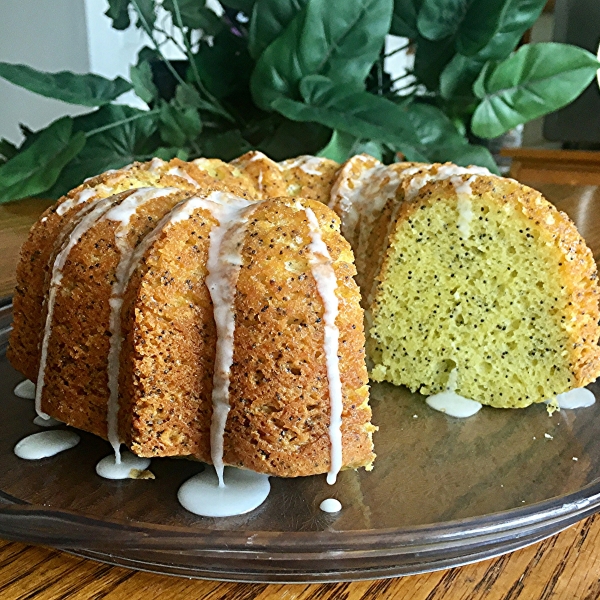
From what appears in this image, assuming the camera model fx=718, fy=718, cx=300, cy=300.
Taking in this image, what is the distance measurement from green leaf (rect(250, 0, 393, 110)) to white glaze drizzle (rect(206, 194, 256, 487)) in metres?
1.10

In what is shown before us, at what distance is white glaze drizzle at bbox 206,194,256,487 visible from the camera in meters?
0.91

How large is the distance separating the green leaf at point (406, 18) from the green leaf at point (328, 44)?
22cm

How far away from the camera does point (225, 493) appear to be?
92 centimetres

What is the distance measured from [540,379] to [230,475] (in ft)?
1.92

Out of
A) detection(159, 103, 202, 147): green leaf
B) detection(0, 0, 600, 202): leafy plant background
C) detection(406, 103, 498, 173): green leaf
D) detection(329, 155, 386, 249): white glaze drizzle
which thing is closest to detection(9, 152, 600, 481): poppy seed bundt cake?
detection(329, 155, 386, 249): white glaze drizzle

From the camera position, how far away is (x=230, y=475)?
3.16ft

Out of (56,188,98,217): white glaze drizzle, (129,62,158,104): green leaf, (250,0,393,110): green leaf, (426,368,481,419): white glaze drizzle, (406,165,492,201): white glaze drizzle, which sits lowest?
(426,368,481,419): white glaze drizzle

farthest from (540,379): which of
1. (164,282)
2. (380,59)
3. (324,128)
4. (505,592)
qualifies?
(380,59)

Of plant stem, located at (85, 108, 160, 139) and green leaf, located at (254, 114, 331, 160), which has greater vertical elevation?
plant stem, located at (85, 108, 160, 139)

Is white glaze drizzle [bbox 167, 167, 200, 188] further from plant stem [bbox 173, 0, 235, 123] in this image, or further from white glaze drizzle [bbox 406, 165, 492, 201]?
plant stem [bbox 173, 0, 235, 123]

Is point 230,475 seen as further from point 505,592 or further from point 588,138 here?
point 588,138

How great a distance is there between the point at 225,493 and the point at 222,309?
237 mm

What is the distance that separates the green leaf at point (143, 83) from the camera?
7.15ft

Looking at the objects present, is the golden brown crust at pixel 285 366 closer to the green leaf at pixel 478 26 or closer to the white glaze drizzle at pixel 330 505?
the white glaze drizzle at pixel 330 505
